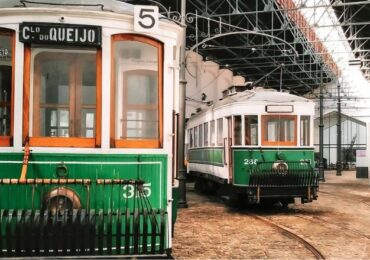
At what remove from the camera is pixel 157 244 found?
17.0ft

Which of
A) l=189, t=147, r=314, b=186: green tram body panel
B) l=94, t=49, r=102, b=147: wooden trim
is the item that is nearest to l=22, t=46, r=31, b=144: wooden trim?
l=94, t=49, r=102, b=147: wooden trim

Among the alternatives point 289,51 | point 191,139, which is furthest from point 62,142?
point 289,51

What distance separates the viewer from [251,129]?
1352 cm

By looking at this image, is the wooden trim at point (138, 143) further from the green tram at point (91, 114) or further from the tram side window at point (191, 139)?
the tram side window at point (191, 139)

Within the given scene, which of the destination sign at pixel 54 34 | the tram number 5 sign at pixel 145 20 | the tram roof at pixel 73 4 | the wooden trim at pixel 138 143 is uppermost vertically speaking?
the tram roof at pixel 73 4

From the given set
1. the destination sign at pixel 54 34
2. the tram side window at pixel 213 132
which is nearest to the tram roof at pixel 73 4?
the destination sign at pixel 54 34

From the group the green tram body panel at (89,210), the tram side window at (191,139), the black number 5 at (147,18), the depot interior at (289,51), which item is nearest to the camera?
the green tram body panel at (89,210)

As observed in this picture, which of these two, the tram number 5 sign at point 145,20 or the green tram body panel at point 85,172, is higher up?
the tram number 5 sign at point 145,20

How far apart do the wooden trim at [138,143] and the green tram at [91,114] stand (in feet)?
0.03

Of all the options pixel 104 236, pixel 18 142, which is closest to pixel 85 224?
pixel 104 236

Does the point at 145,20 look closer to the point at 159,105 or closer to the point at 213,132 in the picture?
the point at 159,105

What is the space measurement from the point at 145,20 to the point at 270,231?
6115 millimetres

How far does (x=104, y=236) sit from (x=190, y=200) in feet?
39.7

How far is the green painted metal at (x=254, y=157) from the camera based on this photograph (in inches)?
523
